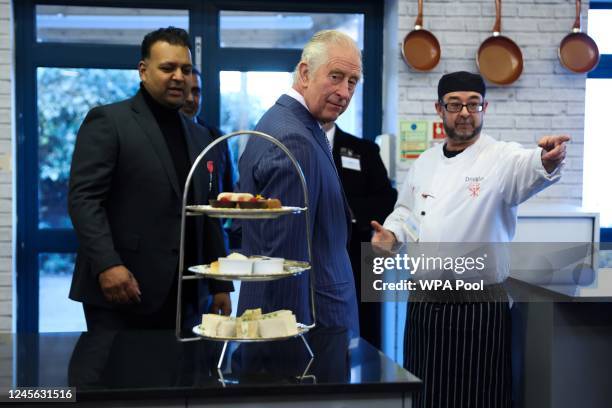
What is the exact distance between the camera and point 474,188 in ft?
10.2

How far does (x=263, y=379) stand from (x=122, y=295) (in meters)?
1.05

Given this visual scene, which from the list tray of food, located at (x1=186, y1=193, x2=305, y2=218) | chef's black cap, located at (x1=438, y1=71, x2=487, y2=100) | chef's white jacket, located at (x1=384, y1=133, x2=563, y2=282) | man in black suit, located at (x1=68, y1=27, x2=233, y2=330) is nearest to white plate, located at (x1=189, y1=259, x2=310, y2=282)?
tray of food, located at (x1=186, y1=193, x2=305, y2=218)

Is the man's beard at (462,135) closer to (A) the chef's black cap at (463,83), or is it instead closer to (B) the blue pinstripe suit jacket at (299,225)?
(A) the chef's black cap at (463,83)

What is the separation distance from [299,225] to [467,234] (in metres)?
1.09

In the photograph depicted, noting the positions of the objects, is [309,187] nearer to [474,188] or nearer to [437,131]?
[474,188]

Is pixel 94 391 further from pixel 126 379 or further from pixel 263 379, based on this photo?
pixel 263 379

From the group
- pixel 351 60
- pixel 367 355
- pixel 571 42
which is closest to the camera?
pixel 367 355

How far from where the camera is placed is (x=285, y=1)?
4789 millimetres

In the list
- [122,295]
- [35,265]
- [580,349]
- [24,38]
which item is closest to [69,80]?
[24,38]

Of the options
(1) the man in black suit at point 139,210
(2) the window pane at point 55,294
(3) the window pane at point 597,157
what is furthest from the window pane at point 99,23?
(3) the window pane at point 597,157

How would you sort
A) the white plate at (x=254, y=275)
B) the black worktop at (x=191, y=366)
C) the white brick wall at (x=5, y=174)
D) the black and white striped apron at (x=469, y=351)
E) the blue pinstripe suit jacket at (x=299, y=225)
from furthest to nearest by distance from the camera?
the white brick wall at (x=5, y=174), the black and white striped apron at (x=469, y=351), the blue pinstripe suit jacket at (x=299, y=225), the white plate at (x=254, y=275), the black worktop at (x=191, y=366)

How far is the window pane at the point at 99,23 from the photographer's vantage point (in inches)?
183

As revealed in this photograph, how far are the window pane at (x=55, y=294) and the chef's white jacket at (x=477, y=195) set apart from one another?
7.39 feet

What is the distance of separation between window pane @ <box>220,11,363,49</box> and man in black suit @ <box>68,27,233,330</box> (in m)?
1.78
